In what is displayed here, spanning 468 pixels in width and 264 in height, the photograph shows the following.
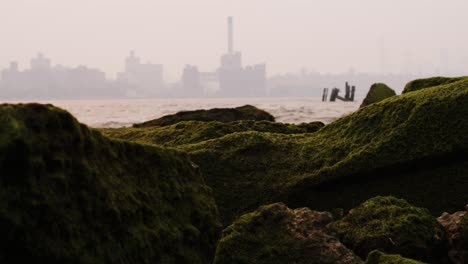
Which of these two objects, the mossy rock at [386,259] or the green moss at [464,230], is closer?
the mossy rock at [386,259]

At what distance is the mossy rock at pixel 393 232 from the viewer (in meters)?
4.52

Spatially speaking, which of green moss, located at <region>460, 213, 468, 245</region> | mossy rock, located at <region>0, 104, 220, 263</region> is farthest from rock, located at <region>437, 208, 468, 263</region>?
mossy rock, located at <region>0, 104, 220, 263</region>

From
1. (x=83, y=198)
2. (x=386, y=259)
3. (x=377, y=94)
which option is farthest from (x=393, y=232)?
(x=377, y=94)

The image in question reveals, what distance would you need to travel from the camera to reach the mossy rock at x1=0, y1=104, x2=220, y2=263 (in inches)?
118

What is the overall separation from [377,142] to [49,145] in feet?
11.8

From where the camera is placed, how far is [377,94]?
15234mm

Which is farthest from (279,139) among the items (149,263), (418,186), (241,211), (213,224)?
(149,263)

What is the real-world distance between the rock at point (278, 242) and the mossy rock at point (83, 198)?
9.1 inches

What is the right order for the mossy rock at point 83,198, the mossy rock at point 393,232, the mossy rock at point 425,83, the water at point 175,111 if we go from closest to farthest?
the mossy rock at point 83,198, the mossy rock at point 393,232, the mossy rock at point 425,83, the water at point 175,111

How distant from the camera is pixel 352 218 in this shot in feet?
15.8

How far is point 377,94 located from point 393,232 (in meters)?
11.0

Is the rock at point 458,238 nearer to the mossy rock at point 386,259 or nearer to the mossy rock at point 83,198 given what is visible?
the mossy rock at point 386,259

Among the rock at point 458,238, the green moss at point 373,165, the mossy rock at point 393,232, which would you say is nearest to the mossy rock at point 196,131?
the green moss at point 373,165

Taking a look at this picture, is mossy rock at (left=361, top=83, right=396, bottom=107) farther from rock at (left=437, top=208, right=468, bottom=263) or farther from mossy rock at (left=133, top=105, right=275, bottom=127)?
rock at (left=437, top=208, right=468, bottom=263)
